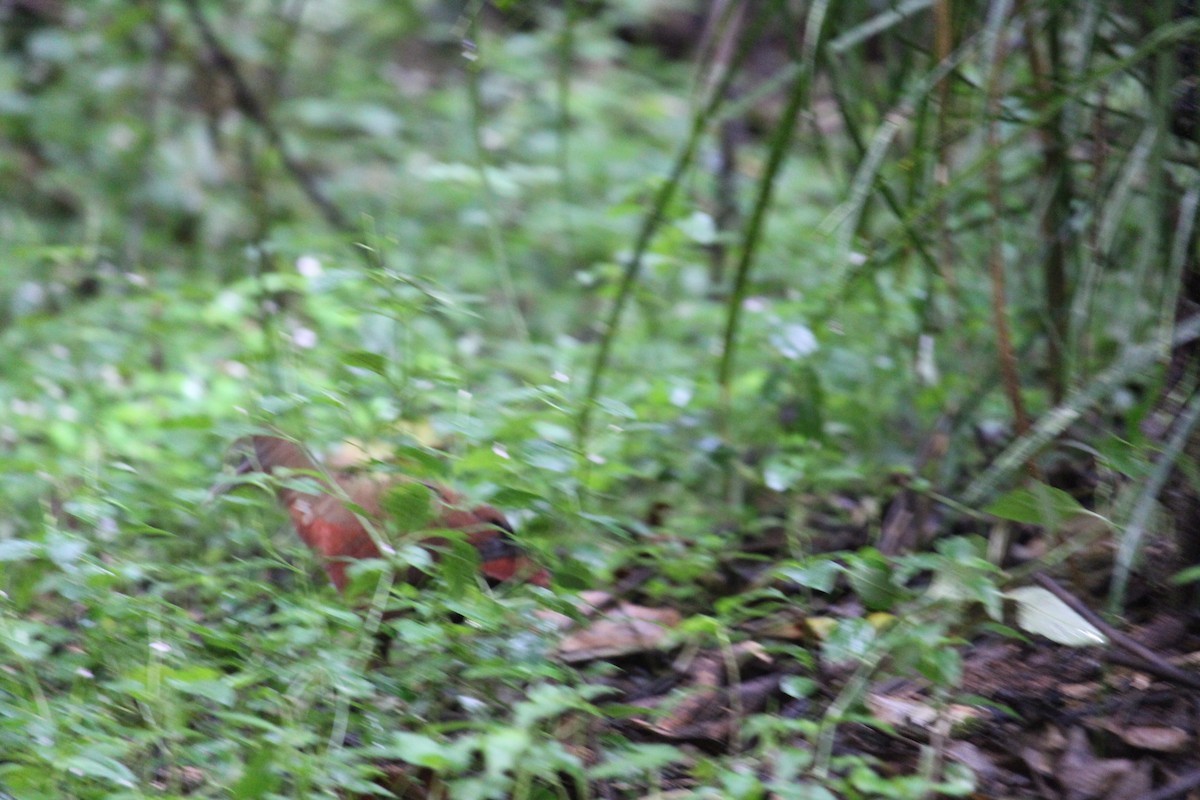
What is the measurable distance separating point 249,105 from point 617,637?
7.80 feet

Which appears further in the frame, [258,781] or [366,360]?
[366,360]

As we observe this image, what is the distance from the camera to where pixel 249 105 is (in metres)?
3.43

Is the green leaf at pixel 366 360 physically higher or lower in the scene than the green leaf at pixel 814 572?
higher

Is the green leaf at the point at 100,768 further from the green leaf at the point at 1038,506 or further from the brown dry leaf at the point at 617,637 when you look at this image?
the green leaf at the point at 1038,506

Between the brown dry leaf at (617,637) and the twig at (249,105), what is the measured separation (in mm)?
2004

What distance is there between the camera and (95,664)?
1.46m

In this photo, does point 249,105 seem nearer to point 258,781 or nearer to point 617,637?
point 617,637

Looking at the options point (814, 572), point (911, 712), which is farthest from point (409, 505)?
point (911, 712)

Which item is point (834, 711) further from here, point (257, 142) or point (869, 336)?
point (257, 142)

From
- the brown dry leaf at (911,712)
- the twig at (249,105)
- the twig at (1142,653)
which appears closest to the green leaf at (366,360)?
the brown dry leaf at (911,712)

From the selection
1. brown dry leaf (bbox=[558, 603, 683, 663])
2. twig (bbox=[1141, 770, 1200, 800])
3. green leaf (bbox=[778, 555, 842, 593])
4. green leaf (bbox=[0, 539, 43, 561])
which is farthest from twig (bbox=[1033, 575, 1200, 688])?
green leaf (bbox=[0, 539, 43, 561])

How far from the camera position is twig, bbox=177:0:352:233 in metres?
3.27

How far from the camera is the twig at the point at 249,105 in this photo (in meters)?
3.27

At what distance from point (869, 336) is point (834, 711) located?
987 mm
